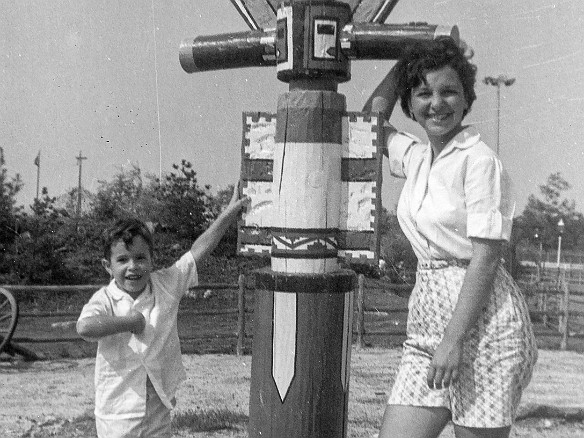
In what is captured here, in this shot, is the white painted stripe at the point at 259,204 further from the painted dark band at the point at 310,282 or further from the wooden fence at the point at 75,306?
the wooden fence at the point at 75,306

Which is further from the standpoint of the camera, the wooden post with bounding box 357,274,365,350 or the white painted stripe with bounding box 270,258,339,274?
the wooden post with bounding box 357,274,365,350

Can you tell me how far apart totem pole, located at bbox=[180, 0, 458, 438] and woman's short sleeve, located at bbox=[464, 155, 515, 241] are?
57cm

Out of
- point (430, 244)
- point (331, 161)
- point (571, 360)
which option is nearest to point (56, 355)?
point (571, 360)

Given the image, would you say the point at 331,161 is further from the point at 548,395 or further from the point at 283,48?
the point at 548,395

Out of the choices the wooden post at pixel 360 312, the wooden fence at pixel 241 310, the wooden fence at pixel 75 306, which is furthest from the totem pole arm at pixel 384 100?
the wooden post at pixel 360 312

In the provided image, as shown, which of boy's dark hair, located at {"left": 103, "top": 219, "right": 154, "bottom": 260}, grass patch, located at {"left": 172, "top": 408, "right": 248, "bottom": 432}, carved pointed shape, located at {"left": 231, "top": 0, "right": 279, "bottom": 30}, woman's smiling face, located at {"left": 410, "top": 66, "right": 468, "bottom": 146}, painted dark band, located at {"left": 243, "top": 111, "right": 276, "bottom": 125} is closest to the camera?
woman's smiling face, located at {"left": 410, "top": 66, "right": 468, "bottom": 146}

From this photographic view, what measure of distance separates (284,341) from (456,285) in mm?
674

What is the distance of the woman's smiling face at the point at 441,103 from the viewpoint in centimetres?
188

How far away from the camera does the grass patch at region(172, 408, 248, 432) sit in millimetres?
4188

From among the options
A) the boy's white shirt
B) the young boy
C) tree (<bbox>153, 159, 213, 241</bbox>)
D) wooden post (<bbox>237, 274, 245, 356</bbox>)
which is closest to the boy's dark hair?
the young boy

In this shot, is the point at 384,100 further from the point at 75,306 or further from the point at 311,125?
the point at 75,306

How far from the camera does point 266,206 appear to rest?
7.98 feet

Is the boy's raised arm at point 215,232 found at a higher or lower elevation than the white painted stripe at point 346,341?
higher

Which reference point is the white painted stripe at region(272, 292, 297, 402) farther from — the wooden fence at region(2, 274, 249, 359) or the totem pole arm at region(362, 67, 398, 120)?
the wooden fence at region(2, 274, 249, 359)
